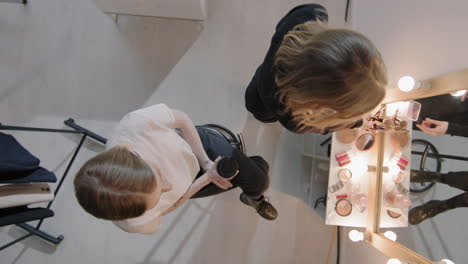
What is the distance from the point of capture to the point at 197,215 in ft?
5.39

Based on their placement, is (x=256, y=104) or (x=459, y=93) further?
(x=256, y=104)

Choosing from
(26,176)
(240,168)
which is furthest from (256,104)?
(26,176)

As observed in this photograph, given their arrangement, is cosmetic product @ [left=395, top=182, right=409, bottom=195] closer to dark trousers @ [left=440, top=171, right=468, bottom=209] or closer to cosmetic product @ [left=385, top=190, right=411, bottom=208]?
cosmetic product @ [left=385, top=190, right=411, bottom=208]

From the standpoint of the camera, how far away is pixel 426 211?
0.95 m

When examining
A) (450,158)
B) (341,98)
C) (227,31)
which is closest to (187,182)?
(341,98)

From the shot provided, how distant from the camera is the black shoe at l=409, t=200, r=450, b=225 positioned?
0.88 m

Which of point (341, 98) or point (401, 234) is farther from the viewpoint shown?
point (401, 234)

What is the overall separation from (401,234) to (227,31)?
144 cm

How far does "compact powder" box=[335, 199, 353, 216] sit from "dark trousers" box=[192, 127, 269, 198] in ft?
1.11

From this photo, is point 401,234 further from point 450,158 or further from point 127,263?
point 127,263

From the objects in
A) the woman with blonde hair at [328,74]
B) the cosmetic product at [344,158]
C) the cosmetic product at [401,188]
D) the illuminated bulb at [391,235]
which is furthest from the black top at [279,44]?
the illuminated bulb at [391,235]

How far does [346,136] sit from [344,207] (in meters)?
0.32

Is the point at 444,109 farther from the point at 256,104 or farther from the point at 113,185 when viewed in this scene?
the point at 113,185

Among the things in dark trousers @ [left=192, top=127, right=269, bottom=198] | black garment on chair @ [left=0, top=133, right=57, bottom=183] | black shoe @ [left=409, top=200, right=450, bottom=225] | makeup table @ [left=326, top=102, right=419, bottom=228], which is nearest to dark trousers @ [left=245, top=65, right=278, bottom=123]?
dark trousers @ [left=192, top=127, right=269, bottom=198]
